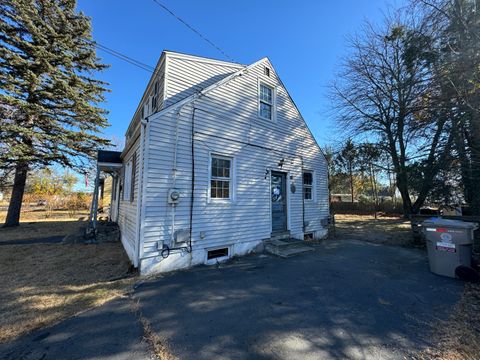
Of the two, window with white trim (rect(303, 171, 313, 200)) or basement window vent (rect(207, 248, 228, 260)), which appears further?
window with white trim (rect(303, 171, 313, 200))

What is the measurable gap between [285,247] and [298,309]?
3788 mm

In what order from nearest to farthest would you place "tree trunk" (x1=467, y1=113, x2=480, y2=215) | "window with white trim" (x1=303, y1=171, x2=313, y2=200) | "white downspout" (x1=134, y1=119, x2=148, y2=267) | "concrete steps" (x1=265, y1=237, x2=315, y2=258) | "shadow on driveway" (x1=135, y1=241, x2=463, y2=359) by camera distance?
"shadow on driveway" (x1=135, y1=241, x2=463, y2=359) → "white downspout" (x1=134, y1=119, x2=148, y2=267) → "tree trunk" (x1=467, y1=113, x2=480, y2=215) → "concrete steps" (x1=265, y1=237, x2=315, y2=258) → "window with white trim" (x1=303, y1=171, x2=313, y2=200)

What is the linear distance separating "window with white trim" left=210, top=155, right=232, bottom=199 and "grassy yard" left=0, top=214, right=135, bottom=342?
300 centimetres

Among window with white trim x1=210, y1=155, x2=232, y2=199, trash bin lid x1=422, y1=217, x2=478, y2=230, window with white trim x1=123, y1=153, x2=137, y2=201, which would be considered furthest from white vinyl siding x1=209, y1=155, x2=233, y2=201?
trash bin lid x1=422, y1=217, x2=478, y2=230

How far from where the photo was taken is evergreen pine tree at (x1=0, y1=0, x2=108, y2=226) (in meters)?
10.7

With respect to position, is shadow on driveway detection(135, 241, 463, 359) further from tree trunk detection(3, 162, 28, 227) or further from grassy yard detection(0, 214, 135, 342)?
tree trunk detection(3, 162, 28, 227)

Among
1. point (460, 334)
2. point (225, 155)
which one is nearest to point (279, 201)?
point (225, 155)

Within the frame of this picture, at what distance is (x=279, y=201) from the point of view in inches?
326

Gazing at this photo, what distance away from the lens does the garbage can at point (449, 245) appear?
15.9 feet

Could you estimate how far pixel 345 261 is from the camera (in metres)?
6.28

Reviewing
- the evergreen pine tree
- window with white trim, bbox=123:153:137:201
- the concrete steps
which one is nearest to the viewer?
window with white trim, bbox=123:153:137:201

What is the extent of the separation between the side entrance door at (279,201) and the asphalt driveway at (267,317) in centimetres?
266

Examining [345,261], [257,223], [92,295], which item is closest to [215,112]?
[257,223]

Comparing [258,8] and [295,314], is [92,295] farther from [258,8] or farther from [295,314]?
[258,8]
